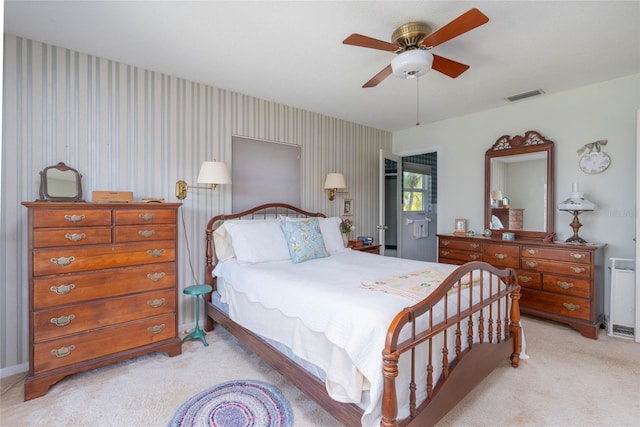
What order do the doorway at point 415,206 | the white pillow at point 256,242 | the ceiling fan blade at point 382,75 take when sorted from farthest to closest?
the doorway at point 415,206
the white pillow at point 256,242
the ceiling fan blade at point 382,75

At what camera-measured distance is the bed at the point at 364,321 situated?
70.1 inches

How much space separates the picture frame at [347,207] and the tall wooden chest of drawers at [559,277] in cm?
184

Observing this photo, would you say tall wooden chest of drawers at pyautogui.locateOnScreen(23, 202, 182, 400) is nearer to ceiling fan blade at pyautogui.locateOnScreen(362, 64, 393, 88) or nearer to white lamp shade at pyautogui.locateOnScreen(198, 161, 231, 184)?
white lamp shade at pyautogui.locateOnScreen(198, 161, 231, 184)

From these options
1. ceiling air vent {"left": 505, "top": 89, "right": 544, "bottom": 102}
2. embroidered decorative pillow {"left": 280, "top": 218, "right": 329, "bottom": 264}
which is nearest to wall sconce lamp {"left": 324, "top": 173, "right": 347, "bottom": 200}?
embroidered decorative pillow {"left": 280, "top": 218, "right": 329, "bottom": 264}

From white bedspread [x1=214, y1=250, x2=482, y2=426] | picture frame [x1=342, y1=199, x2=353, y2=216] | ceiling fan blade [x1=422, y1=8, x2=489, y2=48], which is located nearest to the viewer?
white bedspread [x1=214, y1=250, x2=482, y2=426]

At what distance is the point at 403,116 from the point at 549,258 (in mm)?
2484

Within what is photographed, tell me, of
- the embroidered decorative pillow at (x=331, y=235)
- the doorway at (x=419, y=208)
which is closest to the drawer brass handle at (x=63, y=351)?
the embroidered decorative pillow at (x=331, y=235)

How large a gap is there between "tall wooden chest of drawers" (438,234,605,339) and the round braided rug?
2.90m

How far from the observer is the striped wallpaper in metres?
2.67

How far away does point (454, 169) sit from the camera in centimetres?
483

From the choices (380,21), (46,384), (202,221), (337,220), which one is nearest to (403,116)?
(337,220)

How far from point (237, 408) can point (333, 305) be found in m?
1.00

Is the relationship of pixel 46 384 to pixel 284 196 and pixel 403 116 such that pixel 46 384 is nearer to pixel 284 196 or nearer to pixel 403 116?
pixel 284 196

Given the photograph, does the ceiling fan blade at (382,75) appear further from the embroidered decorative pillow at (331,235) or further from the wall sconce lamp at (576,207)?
the wall sconce lamp at (576,207)
